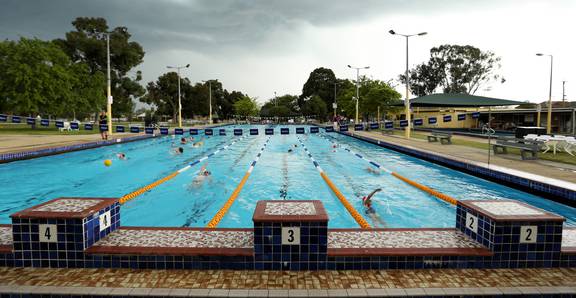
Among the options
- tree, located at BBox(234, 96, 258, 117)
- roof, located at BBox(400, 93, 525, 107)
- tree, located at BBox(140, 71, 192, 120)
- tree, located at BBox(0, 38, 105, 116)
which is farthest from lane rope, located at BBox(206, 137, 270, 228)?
tree, located at BBox(234, 96, 258, 117)

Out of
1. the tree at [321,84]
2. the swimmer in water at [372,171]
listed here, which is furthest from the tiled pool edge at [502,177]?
the tree at [321,84]

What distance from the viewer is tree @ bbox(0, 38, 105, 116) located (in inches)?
1001

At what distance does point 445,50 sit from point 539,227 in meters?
67.1

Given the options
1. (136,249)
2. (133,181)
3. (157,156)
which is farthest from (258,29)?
(136,249)

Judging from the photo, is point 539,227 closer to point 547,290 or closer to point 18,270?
point 547,290

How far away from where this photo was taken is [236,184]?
10.5 metres

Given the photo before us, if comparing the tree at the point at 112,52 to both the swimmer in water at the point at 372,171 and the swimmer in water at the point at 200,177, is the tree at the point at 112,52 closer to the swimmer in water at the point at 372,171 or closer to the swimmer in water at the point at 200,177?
the swimmer in water at the point at 200,177

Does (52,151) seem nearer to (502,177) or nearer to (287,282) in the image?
(287,282)

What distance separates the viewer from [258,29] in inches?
1361

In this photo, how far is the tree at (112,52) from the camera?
123ft

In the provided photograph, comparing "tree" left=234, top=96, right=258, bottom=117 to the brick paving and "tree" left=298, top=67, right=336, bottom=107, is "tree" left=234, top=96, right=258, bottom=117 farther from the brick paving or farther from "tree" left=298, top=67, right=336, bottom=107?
the brick paving

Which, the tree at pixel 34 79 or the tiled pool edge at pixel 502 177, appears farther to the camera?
the tree at pixel 34 79

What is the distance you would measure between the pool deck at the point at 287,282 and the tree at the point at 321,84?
68529mm

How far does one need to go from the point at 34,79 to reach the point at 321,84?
55.2 meters
